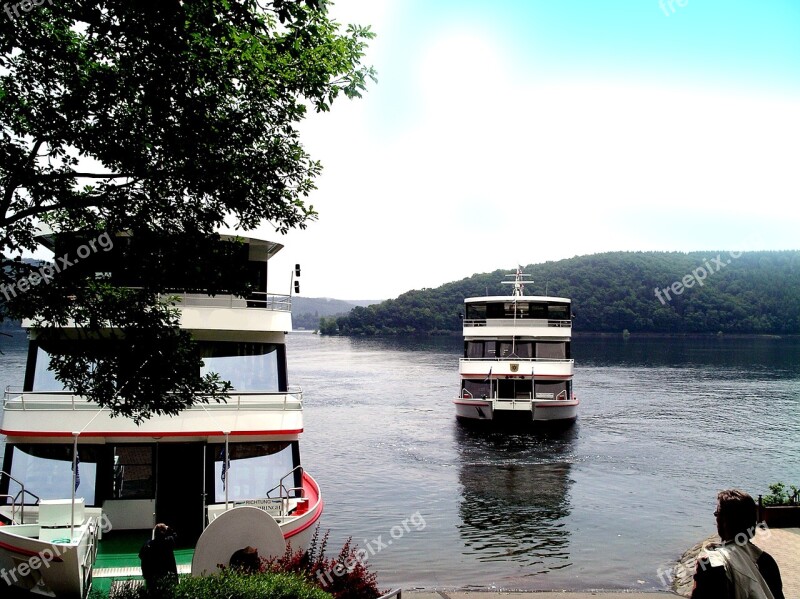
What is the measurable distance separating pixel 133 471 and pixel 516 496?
18896 mm

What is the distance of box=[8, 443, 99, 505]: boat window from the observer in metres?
15.8

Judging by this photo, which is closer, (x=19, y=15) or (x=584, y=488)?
(x=19, y=15)

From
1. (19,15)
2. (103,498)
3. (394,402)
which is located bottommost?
(394,402)

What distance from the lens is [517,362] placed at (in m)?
48.4

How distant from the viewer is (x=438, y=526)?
26578mm

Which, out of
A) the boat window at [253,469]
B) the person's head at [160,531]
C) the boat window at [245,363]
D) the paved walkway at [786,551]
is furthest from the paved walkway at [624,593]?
the boat window at [245,363]

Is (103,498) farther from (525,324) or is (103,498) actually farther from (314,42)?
(525,324)

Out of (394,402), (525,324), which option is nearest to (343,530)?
(525,324)

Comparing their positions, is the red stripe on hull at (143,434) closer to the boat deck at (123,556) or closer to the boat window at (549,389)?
the boat deck at (123,556)

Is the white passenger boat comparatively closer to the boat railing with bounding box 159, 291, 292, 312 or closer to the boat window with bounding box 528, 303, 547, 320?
the boat railing with bounding box 159, 291, 292, 312

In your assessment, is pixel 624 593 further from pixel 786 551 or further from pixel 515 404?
pixel 515 404

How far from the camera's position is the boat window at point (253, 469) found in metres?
16.5

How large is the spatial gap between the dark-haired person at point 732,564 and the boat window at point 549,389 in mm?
45092

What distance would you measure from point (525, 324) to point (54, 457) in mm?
36867
